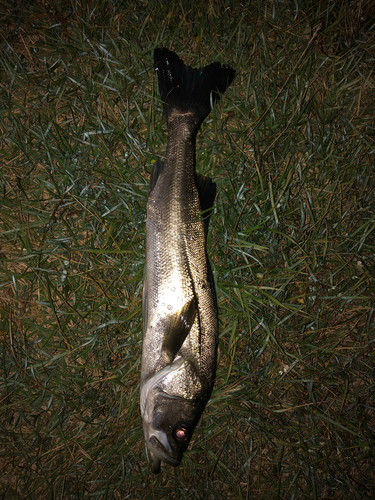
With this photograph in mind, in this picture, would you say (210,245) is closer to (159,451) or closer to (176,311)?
(176,311)

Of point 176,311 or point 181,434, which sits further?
point 176,311

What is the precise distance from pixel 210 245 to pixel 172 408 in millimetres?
1418

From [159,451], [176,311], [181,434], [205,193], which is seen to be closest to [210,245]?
[205,193]

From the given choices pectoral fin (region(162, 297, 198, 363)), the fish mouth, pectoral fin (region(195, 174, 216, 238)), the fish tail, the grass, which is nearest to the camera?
the fish mouth

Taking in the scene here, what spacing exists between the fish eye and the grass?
0.79 metres

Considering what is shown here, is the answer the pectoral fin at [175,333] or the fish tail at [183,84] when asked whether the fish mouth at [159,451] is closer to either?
the pectoral fin at [175,333]

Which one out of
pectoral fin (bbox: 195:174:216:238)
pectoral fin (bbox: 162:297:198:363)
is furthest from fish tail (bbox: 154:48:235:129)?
pectoral fin (bbox: 162:297:198:363)

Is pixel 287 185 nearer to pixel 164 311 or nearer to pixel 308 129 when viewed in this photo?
pixel 308 129

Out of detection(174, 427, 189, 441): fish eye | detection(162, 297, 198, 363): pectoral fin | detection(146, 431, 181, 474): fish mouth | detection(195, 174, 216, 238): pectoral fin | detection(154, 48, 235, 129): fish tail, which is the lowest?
detection(146, 431, 181, 474): fish mouth

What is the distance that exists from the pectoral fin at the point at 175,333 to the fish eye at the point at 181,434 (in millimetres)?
454

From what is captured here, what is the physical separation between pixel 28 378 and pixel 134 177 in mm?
2137

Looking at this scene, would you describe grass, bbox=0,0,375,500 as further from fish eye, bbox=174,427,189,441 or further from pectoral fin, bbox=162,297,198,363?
fish eye, bbox=174,427,189,441

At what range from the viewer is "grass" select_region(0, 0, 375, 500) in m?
2.69

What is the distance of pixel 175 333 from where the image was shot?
82.4 inches
